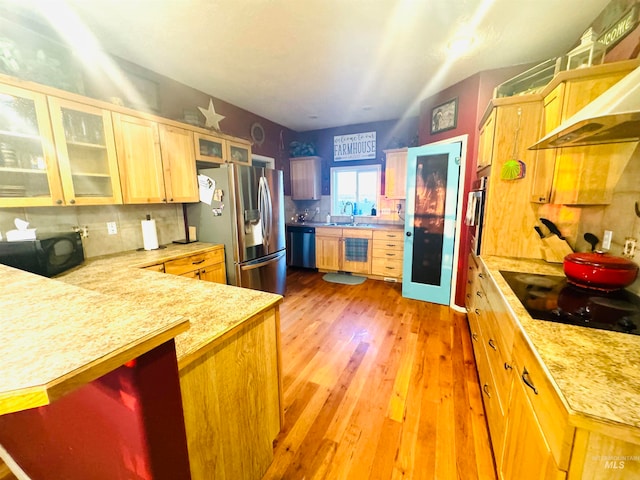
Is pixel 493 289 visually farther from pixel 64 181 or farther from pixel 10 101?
pixel 10 101

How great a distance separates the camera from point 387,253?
4.11 meters

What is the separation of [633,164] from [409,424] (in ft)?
6.41

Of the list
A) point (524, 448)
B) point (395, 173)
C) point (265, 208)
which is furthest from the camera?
point (395, 173)

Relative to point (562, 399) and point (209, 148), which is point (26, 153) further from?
point (562, 399)

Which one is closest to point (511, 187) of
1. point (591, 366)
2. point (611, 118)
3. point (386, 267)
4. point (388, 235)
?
point (611, 118)

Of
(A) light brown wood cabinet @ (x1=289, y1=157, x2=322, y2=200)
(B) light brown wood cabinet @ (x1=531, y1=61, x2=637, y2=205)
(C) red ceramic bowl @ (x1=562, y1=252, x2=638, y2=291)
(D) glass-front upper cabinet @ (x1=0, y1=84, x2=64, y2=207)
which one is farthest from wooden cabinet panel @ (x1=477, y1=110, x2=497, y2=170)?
(D) glass-front upper cabinet @ (x1=0, y1=84, x2=64, y2=207)

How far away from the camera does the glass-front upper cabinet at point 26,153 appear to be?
1.67 meters

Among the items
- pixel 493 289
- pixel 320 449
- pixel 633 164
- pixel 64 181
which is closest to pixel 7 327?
pixel 320 449

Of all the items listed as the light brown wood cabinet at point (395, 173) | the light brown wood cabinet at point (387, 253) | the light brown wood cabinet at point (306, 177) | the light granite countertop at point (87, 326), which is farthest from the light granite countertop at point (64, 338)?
the light brown wood cabinet at point (306, 177)

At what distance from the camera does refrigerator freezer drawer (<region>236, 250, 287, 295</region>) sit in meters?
2.92

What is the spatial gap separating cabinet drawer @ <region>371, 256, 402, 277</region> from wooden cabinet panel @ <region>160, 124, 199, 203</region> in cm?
282

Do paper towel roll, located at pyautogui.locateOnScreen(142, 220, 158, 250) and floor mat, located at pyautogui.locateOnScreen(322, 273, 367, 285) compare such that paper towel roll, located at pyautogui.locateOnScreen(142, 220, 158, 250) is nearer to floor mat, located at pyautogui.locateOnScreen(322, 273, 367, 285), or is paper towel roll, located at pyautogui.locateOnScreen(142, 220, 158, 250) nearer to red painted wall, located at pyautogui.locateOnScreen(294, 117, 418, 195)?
floor mat, located at pyautogui.locateOnScreen(322, 273, 367, 285)

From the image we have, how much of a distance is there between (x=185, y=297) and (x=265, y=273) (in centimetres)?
187

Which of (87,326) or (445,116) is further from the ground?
(445,116)
